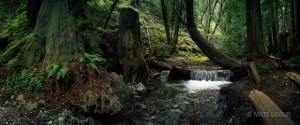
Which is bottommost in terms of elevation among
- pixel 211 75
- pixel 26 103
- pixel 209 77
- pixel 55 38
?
pixel 209 77

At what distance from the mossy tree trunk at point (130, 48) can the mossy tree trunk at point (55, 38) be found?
7.78 ft

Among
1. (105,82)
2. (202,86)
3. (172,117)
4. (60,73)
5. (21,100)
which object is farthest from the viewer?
(202,86)

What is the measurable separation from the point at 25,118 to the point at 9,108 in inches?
26.0

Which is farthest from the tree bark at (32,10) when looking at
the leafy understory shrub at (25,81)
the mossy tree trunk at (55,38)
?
the leafy understory shrub at (25,81)

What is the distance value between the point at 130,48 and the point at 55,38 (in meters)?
3.40

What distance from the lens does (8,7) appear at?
7.76 metres

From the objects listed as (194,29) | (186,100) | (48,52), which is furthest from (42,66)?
(194,29)

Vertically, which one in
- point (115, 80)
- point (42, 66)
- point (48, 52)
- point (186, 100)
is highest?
point (48, 52)

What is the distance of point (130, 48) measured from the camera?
25.2 ft

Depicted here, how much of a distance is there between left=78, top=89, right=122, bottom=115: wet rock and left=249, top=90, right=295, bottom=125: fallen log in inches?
137

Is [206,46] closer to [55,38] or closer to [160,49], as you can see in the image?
[55,38]

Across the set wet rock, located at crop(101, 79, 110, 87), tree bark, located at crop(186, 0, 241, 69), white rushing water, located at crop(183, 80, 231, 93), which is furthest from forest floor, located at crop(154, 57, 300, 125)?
wet rock, located at crop(101, 79, 110, 87)

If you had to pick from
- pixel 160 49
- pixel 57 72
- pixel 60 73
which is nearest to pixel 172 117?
pixel 60 73

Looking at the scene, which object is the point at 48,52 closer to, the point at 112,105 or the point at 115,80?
the point at 115,80
